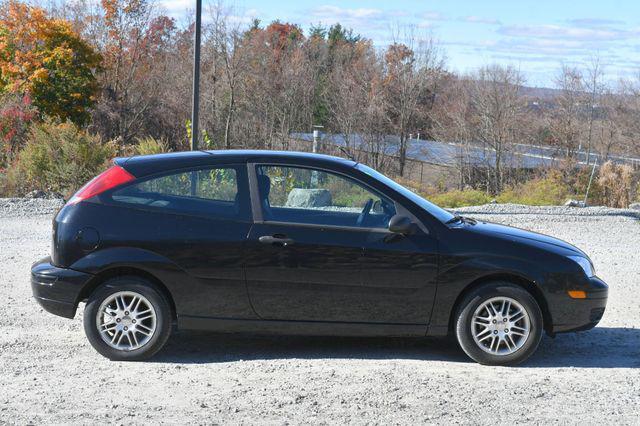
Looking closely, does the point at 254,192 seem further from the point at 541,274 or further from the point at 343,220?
the point at 541,274

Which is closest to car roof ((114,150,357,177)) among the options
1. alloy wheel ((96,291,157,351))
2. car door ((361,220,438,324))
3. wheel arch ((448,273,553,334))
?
car door ((361,220,438,324))

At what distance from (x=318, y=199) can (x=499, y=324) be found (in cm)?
170

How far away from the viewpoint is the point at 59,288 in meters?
6.35

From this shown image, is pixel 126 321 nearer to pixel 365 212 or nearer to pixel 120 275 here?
pixel 120 275

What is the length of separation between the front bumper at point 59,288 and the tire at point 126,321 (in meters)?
0.13

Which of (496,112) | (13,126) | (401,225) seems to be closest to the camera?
(401,225)

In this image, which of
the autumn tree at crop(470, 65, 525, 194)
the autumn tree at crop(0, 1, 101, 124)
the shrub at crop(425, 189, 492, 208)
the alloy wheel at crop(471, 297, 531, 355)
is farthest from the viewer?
the autumn tree at crop(470, 65, 525, 194)

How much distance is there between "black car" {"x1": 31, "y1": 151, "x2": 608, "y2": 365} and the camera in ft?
20.8

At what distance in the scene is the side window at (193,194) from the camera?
6.44 meters

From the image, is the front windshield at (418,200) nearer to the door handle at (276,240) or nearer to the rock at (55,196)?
the door handle at (276,240)

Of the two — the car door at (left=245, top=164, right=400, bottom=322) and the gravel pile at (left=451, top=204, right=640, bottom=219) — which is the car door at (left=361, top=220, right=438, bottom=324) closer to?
the car door at (left=245, top=164, right=400, bottom=322)

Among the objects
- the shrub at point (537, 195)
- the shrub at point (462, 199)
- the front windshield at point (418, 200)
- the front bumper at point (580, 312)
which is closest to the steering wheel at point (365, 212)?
the front windshield at point (418, 200)

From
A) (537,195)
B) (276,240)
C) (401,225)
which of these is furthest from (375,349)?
(537,195)

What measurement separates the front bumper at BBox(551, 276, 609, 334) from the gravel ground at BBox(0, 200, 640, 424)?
310 mm
